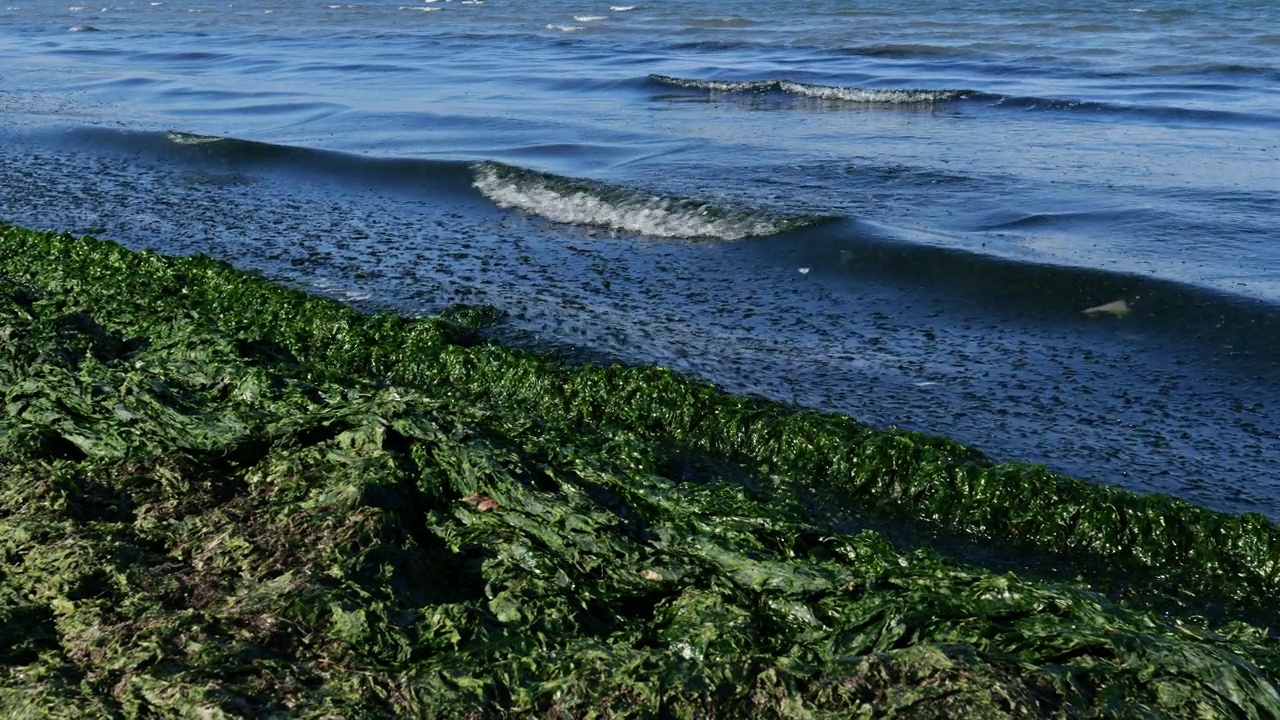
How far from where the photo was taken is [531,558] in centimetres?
346

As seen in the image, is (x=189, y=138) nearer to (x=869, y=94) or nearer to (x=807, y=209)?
(x=807, y=209)

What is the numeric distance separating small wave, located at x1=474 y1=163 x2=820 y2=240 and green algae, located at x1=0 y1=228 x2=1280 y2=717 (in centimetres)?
315

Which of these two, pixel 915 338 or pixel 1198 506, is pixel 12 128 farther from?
pixel 1198 506

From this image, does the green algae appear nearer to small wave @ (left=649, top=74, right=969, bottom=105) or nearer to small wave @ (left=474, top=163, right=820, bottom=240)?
small wave @ (left=474, top=163, right=820, bottom=240)

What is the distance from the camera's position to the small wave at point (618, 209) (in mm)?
8266

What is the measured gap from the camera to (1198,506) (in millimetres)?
4254

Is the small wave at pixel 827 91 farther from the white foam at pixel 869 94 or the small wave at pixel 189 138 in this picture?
the small wave at pixel 189 138

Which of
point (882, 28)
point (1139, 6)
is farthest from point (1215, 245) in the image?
point (1139, 6)

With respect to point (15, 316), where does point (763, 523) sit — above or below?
below

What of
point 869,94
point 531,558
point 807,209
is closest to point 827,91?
point 869,94

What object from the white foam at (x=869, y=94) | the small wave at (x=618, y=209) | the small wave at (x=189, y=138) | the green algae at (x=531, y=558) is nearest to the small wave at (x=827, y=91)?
the white foam at (x=869, y=94)

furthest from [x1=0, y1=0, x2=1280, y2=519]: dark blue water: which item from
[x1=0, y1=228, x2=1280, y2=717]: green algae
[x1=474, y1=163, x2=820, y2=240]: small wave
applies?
[x1=0, y1=228, x2=1280, y2=717]: green algae

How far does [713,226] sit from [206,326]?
12.7ft

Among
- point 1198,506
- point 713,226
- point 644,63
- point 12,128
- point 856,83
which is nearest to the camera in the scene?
point 1198,506
